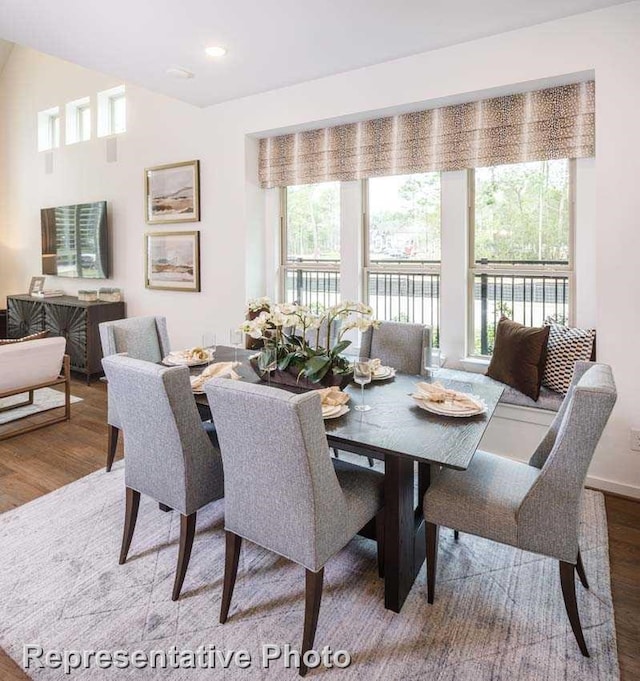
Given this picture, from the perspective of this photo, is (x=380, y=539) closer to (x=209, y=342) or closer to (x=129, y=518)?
(x=129, y=518)

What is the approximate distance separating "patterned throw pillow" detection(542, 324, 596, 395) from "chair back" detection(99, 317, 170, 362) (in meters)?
2.58

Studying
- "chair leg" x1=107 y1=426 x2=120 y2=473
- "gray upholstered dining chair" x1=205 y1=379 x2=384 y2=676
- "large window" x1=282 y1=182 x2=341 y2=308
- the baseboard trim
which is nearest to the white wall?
the baseboard trim

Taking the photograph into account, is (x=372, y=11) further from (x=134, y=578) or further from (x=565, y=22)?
(x=134, y=578)

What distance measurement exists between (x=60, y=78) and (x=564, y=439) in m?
6.84

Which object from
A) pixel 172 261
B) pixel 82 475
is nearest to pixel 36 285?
pixel 172 261

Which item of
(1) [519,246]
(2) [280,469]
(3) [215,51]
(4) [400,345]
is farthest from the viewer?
(1) [519,246]

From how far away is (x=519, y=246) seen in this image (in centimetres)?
342

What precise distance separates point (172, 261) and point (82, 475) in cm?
244

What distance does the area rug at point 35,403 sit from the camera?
4090 mm

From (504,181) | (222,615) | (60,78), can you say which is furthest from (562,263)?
(60,78)

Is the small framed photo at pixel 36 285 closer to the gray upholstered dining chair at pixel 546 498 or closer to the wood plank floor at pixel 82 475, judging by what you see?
the wood plank floor at pixel 82 475

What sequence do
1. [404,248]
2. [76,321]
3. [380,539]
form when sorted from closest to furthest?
[380,539]
[404,248]
[76,321]

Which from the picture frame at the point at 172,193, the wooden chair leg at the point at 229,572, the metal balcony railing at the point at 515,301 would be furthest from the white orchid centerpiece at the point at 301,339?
the picture frame at the point at 172,193

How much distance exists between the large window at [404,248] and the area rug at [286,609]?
6.41 feet
